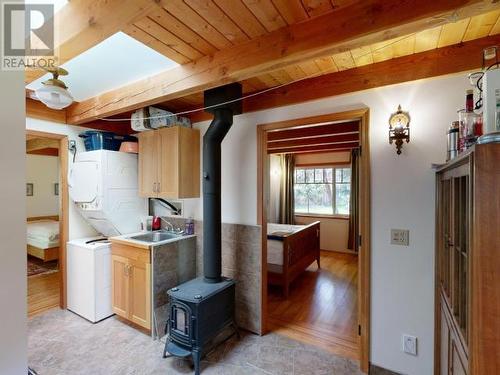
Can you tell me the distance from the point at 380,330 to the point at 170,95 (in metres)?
2.54

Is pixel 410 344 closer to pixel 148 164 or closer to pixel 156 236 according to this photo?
pixel 156 236

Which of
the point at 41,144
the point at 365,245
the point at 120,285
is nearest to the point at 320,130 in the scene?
the point at 365,245

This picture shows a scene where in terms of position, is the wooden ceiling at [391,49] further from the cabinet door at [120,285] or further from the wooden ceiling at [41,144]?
the wooden ceiling at [41,144]

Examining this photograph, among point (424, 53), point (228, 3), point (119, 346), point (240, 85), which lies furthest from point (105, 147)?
point (424, 53)

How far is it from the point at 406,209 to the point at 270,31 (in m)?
1.59

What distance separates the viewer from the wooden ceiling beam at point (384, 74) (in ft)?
5.41

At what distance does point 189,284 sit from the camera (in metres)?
2.33

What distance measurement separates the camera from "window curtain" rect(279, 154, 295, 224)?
6.32 metres

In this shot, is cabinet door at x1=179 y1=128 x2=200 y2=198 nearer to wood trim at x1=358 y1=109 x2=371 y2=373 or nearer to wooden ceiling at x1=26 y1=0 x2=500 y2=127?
wooden ceiling at x1=26 y1=0 x2=500 y2=127

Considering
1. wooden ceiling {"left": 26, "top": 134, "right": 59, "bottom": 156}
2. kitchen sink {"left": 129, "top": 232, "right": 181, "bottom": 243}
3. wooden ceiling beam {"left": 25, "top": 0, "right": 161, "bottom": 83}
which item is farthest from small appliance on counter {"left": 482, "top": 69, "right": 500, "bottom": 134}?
wooden ceiling {"left": 26, "top": 134, "right": 59, "bottom": 156}

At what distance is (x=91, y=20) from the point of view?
129cm

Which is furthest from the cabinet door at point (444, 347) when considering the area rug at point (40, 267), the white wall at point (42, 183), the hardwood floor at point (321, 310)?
the white wall at point (42, 183)

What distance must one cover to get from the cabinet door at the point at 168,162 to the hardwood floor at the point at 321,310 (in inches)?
73.4

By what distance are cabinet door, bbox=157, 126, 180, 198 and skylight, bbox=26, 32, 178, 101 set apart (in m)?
0.65
